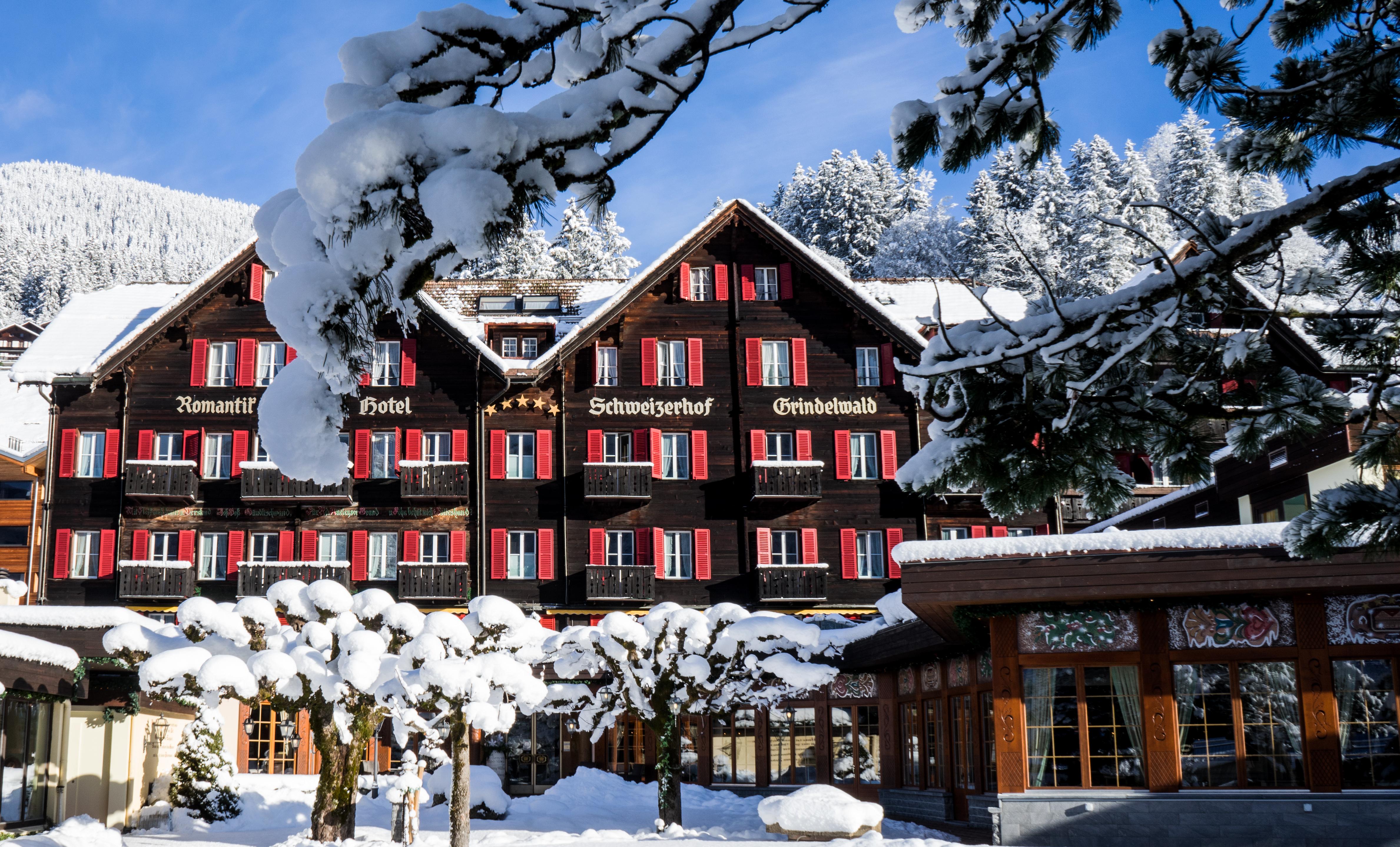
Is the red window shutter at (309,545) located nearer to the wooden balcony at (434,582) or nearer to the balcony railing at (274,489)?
the balcony railing at (274,489)

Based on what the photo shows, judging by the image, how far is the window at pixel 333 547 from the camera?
1339 inches

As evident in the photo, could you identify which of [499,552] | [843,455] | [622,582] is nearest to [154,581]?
[499,552]

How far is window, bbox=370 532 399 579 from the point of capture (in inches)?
1340

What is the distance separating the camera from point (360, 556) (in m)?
33.8

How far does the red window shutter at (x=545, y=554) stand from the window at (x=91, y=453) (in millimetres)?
12060

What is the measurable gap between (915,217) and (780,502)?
39.7 metres

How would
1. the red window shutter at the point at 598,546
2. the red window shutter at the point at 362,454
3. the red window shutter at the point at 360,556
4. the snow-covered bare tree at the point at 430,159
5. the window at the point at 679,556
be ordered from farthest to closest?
the window at the point at 679,556, the red window shutter at the point at 598,546, the red window shutter at the point at 362,454, the red window shutter at the point at 360,556, the snow-covered bare tree at the point at 430,159

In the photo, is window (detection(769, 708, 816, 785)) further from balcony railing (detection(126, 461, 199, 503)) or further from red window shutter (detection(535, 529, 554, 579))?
balcony railing (detection(126, 461, 199, 503))

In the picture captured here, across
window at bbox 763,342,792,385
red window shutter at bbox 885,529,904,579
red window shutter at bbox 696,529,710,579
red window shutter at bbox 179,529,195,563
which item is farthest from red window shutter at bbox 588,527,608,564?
red window shutter at bbox 179,529,195,563

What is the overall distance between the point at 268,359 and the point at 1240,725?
27.1 meters

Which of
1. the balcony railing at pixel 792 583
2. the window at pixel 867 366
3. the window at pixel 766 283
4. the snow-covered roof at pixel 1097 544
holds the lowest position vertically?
the snow-covered roof at pixel 1097 544

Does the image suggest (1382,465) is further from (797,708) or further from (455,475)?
(455,475)

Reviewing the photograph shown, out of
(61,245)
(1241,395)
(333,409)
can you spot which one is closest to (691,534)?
(1241,395)

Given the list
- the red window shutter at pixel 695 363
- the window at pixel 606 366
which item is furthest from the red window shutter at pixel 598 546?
the red window shutter at pixel 695 363
